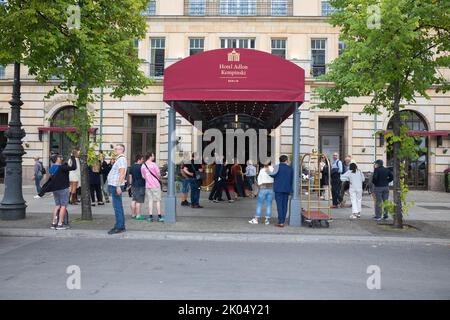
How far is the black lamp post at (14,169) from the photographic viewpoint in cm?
1155

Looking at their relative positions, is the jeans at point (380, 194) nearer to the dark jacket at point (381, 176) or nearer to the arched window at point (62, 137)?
the dark jacket at point (381, 176)

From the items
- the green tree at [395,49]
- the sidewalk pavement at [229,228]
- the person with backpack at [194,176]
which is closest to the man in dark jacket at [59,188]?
the sidewalk pavement at [229,228]

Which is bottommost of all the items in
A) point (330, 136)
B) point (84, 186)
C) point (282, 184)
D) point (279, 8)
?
point (84, 186)

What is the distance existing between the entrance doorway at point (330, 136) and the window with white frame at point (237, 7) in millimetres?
7873

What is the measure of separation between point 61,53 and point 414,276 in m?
10.3

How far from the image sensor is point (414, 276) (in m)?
6.50

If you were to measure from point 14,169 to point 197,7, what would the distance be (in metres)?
16.8

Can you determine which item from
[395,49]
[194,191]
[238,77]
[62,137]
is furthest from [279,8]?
[238,77]

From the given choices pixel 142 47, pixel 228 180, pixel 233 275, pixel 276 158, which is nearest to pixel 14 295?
pixel 233 275

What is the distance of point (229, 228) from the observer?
34.7 ft

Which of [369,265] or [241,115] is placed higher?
[241,115]

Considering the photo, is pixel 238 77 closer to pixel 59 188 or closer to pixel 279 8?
pixel 59 188

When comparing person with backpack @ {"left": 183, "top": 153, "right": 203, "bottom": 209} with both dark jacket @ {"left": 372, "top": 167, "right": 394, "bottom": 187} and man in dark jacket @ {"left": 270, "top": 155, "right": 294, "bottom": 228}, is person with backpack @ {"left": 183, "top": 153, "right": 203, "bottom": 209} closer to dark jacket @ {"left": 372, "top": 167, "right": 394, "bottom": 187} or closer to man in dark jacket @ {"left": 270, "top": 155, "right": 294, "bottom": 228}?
man in dark jacket @ {"left": 270, "top": 155, "right": 294, "bottom": 228}
